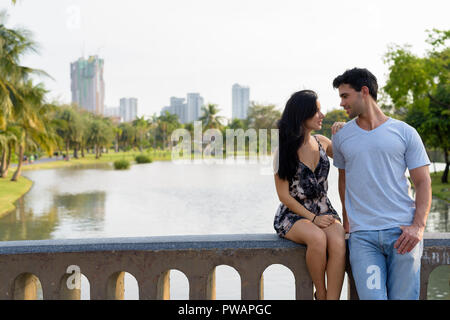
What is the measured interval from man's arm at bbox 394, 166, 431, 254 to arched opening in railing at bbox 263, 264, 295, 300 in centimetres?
761

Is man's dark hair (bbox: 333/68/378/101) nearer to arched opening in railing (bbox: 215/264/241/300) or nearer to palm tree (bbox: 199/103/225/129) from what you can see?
arched opening in railing (bbox: 215/264/241/300)

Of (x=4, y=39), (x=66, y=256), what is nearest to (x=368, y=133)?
(x=66, y=256)

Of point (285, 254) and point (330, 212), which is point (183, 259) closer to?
point (285, 254)

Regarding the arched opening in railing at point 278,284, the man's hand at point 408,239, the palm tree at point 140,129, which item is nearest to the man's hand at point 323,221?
the man's hand at point 408,239

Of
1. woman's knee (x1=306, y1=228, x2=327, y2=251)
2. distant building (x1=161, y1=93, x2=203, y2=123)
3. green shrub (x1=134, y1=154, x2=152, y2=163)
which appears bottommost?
green shrub (x1=134, y1=154, x2=152, y2=163)

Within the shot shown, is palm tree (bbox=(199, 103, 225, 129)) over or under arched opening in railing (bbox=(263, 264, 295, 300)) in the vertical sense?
over

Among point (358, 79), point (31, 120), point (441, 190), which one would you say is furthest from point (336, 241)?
point (441, 190)

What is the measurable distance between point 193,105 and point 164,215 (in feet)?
402

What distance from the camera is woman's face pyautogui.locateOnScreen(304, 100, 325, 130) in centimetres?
300

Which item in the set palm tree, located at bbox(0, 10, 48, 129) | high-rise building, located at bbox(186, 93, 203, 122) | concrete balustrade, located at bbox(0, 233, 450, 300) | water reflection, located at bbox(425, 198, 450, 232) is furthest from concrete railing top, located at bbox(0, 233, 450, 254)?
high-rise building, located at bbox(186, 93, 203, 122)

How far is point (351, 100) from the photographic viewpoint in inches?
113

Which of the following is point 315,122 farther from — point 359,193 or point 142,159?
point 142,159

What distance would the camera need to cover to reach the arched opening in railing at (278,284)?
34.0ft

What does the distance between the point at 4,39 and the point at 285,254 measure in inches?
959
